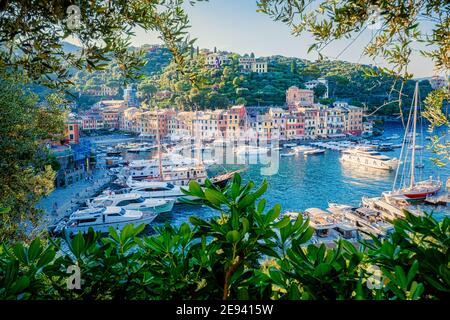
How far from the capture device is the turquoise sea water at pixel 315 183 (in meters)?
13.6

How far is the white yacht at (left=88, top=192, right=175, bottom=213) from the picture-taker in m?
12.6

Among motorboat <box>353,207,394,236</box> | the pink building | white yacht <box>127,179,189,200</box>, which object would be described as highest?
the pink building

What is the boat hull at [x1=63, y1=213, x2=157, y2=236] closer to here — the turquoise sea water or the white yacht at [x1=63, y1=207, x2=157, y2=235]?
the white yacht at [x1=63, y1=207, x2=157, y2=235]

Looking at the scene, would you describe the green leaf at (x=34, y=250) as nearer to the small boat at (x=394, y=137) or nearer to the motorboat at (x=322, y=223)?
the motorboat at (x=322, y=223)

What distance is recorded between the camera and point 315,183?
16672mm

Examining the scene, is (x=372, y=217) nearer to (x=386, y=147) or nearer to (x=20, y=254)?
(x=20, y=254)

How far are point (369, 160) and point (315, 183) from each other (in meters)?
5.48

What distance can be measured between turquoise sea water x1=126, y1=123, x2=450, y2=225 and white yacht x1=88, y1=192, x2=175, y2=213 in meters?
0.37

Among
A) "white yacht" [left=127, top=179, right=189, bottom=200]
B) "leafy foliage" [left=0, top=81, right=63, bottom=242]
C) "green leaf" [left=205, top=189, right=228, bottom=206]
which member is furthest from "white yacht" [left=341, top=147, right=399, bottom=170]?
"green leaf" [left=205, top=189, right=228, bottom=206]

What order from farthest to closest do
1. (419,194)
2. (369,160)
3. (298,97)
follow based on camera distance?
1. (298,97)
2. (369,160)
3. (419,194)

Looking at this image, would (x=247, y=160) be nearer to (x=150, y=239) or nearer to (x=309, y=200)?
(x=309, y=200)

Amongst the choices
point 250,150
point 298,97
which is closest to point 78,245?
point 250,150

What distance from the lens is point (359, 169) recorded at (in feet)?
64.9
